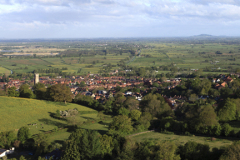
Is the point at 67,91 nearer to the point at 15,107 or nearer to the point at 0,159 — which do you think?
the point at 15,107

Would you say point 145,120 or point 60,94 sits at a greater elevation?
point 60,94

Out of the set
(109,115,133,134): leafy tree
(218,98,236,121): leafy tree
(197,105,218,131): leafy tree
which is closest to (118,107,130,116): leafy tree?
(109,115,133,134): leafy tree

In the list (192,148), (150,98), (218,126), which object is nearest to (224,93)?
(150,98)

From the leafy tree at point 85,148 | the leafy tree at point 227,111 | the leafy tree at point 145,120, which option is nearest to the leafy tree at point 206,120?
the leafy tree at point 227,111

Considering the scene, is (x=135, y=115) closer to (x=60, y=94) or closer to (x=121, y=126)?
(x=121, y=126)

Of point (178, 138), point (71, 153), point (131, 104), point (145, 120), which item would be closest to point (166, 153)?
point (71, 153)

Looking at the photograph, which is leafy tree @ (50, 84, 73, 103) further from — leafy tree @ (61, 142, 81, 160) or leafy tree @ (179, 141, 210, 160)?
leafy tree @ (179, 141, 210, 160)

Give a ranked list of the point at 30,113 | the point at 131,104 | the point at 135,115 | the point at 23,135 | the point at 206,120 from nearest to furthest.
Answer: the point at 23,135
the point at 206,120
the point at 135,115
the point at 30,113
the point at 131,104

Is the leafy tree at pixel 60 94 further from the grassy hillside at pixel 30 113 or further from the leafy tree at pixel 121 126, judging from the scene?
the leafy tree at pixel 121 126

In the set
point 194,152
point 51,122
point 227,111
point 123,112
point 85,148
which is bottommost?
point 51,122
